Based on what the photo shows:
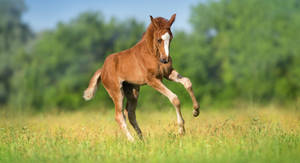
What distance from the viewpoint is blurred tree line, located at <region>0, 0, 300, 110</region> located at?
33.2 m

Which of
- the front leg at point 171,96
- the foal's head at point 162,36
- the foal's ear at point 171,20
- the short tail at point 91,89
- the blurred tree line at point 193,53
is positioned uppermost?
the blurred tree line at point 193,53

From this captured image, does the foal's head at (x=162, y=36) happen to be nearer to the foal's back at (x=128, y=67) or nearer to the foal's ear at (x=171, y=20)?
the foal's ear at (x=171, y=20)

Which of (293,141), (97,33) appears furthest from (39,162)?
(97,33)

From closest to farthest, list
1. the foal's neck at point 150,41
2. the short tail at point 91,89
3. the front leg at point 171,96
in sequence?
the front leg at point 171,96 < the foal's neck at point 150,41 < the short tail at point 91,89

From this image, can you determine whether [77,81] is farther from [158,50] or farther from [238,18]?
[158,50]

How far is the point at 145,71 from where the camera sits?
25.6 ft

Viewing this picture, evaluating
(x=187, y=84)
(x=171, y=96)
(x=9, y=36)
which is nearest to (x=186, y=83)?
(x=187, y=84)

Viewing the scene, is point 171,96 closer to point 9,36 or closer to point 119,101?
point 119,101

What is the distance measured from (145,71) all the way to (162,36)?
949 millimetres

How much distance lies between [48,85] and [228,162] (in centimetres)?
4492

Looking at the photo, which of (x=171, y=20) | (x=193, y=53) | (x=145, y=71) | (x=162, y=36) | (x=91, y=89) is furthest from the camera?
(x=193, y=53)

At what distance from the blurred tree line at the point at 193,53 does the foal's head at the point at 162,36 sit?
1825 cm

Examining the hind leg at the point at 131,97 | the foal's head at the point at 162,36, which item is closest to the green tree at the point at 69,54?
the hind leg at the point at 131,97

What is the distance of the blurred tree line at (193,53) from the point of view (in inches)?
1305
